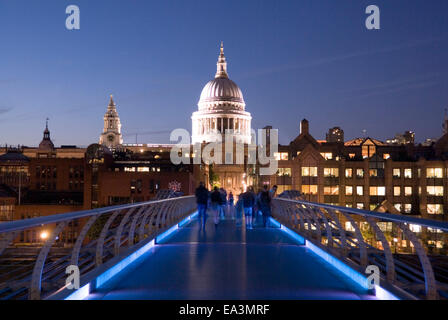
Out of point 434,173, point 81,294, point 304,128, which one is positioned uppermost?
point 304,128

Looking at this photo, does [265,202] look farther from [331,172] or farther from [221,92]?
[221,92]

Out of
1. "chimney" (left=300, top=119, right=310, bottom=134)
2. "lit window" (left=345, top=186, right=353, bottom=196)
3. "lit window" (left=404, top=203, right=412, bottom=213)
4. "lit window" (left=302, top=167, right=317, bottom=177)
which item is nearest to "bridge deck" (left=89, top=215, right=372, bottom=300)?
"lit window" (left=302, top=167, right=317, bottom=177)

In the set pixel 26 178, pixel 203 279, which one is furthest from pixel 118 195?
pixel 203 279

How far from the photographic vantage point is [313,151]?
301 feet

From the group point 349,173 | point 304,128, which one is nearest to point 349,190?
point 349,173

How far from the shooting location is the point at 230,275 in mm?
9258

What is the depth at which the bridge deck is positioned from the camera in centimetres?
767

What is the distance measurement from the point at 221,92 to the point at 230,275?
Result: 534 ft

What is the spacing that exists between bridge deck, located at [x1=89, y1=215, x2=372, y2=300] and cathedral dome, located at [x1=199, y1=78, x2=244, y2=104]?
15602 centimetres

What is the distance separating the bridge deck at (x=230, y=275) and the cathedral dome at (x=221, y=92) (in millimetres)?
156016

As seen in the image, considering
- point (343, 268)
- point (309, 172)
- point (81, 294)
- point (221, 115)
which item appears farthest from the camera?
point (221, 115)
